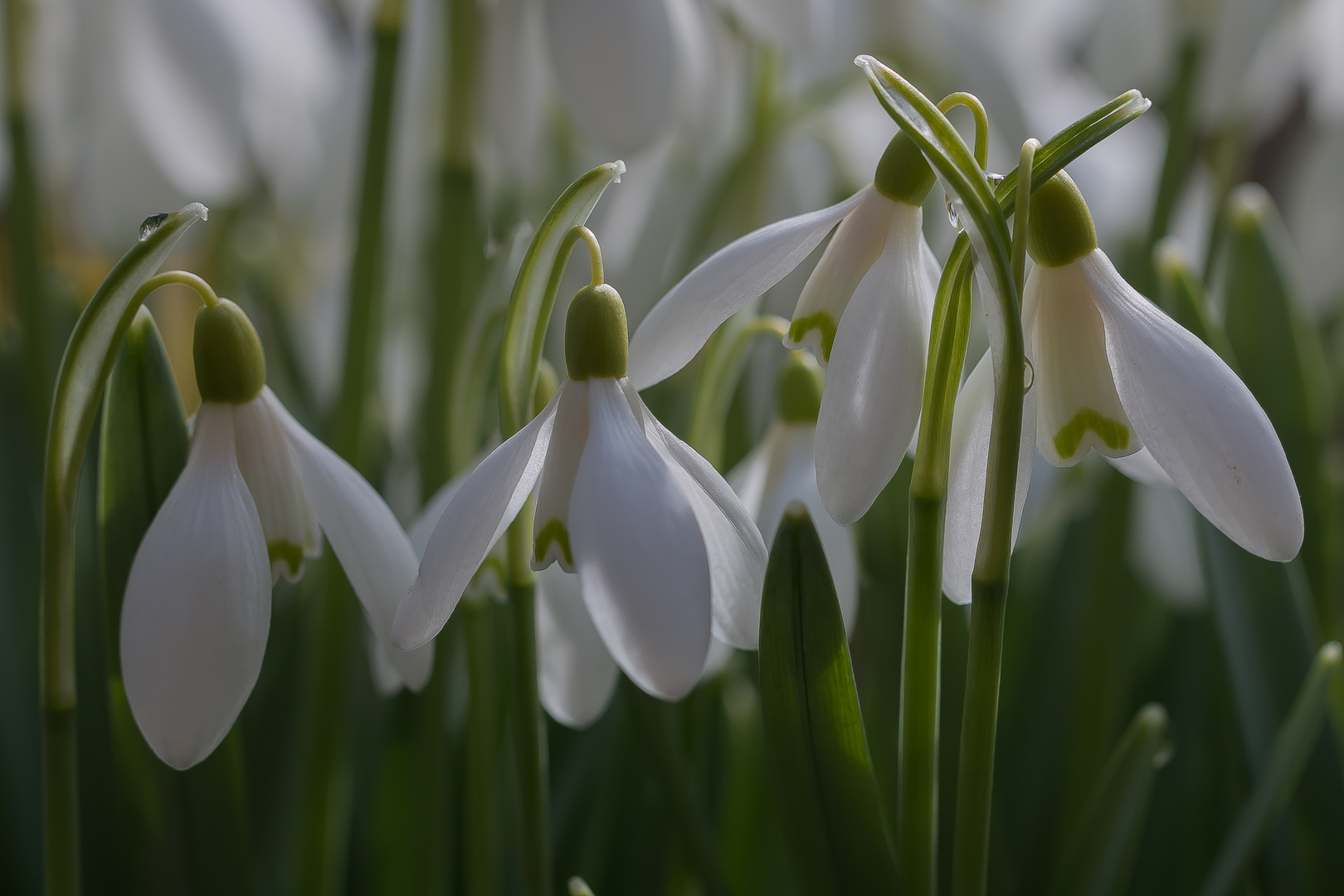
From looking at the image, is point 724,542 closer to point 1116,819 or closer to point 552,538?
point 552,538

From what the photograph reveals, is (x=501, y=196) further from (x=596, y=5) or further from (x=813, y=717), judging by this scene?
(x=813, y=717)

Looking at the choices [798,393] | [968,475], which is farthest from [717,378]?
[968,475]

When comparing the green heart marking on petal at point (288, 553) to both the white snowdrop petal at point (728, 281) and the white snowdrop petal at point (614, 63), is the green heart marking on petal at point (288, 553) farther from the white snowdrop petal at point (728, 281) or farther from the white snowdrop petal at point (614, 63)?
the white snowdrop petal at point (614, 63)

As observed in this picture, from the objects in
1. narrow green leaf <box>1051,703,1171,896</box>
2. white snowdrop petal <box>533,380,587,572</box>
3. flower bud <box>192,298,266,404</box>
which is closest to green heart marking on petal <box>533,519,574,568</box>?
white snowdrop petal <box>533,380,587,572</box>

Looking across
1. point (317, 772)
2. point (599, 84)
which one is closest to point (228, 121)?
point (599, 84)

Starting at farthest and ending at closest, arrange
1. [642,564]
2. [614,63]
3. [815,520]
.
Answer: [614,63] → [815,520] → [642,564]

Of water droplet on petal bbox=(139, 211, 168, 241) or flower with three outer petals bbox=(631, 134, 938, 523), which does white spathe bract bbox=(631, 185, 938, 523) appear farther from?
water droplet on petal bbox=(139, 211, 168, 241)
